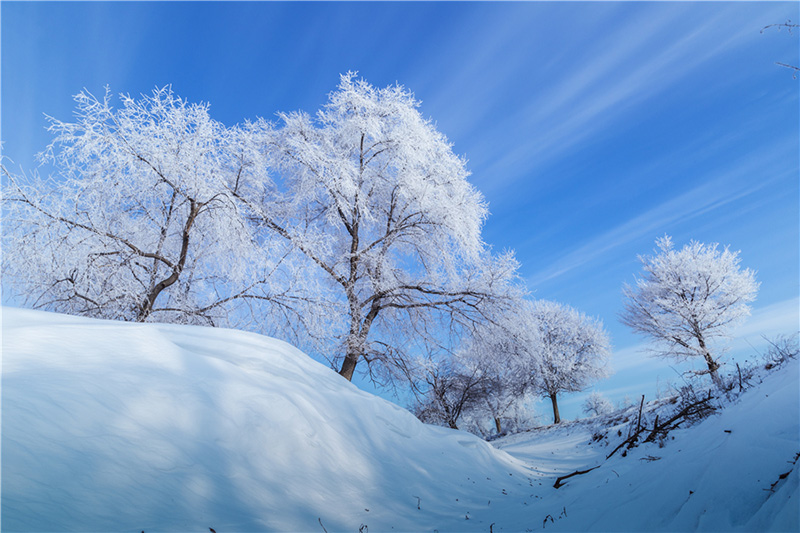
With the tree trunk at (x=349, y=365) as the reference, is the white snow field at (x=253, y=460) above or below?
below

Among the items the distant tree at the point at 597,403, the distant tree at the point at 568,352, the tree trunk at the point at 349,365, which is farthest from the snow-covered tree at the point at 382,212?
the distant tree at the point at 597,403

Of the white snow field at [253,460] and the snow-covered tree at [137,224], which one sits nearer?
the white snow field at [253,460]

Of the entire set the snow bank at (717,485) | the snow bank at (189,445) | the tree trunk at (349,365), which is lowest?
the snow bank at (717,485)

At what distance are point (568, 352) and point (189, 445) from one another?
23.7 meters

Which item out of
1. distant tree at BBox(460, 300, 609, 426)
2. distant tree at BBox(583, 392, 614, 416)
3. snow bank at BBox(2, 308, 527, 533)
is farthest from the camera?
distant tree at BBox(583, 392, 614, 416)

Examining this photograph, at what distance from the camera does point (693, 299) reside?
20234 millimetres

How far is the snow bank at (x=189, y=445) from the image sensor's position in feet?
7.43

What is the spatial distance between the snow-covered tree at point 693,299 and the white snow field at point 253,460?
61.2 ft

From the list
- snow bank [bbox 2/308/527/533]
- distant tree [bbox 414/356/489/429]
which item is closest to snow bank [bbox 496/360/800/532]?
snow bank [bbox 2/308/527/533]

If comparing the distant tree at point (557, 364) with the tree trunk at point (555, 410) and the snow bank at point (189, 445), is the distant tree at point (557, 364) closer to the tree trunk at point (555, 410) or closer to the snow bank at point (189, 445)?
the tree trunk at point (555, 410)

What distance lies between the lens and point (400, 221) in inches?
480

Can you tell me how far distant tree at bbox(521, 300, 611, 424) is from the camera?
22734mm

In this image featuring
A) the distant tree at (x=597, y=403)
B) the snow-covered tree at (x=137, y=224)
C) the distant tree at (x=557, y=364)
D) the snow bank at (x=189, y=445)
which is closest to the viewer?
the snow bank at (x=189, y=445)

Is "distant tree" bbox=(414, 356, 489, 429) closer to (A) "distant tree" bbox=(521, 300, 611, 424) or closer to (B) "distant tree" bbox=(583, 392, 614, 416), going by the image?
(A) "distant tree" bbox=(521, 300, 611, 424)
